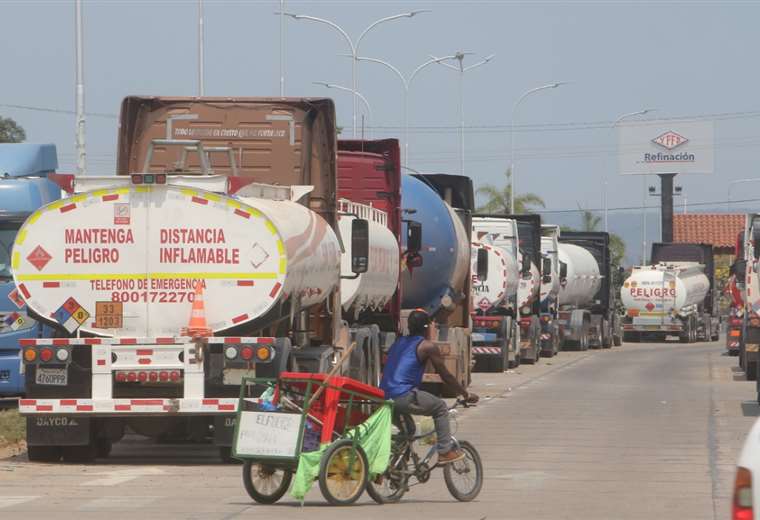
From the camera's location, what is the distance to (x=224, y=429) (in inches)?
651

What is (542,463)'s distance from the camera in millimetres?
17375

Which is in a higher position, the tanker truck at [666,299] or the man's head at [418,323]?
the man's head at [418,323]

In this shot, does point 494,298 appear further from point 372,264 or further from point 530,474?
point 530,474

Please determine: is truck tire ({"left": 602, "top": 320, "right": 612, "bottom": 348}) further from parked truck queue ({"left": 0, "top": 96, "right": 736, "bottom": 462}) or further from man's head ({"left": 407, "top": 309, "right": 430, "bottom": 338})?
man's head ({"left": 407, "top": 309, "right": 430, "bottom": 338})

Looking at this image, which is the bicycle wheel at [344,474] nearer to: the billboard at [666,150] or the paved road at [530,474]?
the paved road at [530,474]

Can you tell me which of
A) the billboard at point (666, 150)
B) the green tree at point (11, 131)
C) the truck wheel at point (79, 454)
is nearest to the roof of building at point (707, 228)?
the billboard at point (666, 150)

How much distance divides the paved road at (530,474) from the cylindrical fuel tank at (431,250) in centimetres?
199

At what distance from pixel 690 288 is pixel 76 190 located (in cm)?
4841

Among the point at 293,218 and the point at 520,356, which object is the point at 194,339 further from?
the point at 520,356

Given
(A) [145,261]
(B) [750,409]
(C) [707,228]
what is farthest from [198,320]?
(C) [707,228]

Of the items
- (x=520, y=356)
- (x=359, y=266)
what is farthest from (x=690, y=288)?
(x=359, y=266)

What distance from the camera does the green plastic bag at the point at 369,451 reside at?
13.1m

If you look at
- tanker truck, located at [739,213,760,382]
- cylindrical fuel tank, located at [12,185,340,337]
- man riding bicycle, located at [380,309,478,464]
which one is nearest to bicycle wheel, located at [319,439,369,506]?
man riding bicycle, located at [380,309,478,464]

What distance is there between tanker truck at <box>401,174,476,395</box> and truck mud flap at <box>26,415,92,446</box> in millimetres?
9647
